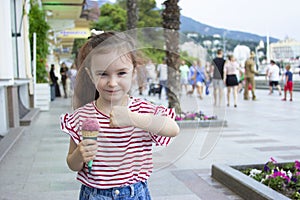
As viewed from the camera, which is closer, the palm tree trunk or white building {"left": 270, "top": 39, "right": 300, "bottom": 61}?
the palm tree trunk

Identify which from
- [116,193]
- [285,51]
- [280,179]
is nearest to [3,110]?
[280,179]

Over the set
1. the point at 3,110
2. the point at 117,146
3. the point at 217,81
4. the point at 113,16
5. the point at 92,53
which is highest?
the point at 113,16

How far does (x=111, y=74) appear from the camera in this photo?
190cm

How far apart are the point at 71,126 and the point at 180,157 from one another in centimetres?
62

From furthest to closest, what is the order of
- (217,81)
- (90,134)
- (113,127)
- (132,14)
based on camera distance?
(132,14) → (217,81) → (113,127) → (90,134)

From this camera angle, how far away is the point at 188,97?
8.39 feet

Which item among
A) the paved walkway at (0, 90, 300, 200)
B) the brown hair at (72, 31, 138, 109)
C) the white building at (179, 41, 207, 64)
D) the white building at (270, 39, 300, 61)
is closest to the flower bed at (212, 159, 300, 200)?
the paved walkway at (0, 90, 300, 200)

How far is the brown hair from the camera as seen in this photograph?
1.93 m

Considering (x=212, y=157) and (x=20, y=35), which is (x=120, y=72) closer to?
(x=212, y=157)

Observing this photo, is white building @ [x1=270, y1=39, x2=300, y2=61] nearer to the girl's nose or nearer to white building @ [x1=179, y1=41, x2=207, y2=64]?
white building @ [x1=179, y1=41, x2=207, y2=64]

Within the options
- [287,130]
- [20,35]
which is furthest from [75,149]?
[20,35]

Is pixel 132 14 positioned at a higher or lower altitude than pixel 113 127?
higher

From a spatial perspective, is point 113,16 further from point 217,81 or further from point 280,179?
point 217,81

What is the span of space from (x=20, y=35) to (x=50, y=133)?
4200 mm
